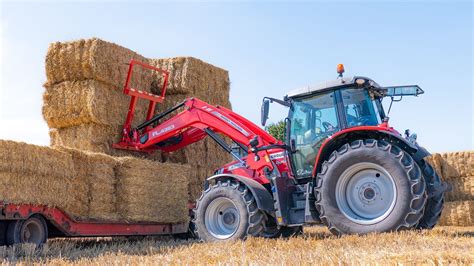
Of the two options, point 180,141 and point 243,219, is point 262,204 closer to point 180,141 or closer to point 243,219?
point 243,219

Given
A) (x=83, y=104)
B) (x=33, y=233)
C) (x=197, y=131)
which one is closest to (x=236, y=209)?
(x=33, y=233)

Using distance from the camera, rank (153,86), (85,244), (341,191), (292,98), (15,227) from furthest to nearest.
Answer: (153,86) < (85,244) < (292,98) < (15,227) < (341,191)

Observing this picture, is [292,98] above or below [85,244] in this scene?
above

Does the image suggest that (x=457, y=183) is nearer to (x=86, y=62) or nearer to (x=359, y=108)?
(x=359, y=108)

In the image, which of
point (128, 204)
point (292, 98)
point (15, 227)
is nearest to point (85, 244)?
point (128, 204)

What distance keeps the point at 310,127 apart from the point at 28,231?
4356 millimetres

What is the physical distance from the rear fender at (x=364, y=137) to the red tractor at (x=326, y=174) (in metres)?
0.01

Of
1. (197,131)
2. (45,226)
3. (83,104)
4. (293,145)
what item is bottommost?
(45,226)

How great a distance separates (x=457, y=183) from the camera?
48.6 feet

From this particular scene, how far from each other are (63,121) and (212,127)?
10.0 feet

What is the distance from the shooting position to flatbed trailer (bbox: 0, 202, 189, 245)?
775cm

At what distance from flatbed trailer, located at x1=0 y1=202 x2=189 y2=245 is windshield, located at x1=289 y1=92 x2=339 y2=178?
3.32 meters

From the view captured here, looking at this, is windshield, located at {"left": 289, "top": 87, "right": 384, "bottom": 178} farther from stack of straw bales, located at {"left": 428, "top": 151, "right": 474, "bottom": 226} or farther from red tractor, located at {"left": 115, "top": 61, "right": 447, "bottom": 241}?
stack of straw bales, located at {"left": 428, "top": 151, "right": 474, "bottom": 226}

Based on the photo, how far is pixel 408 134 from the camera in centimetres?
811
